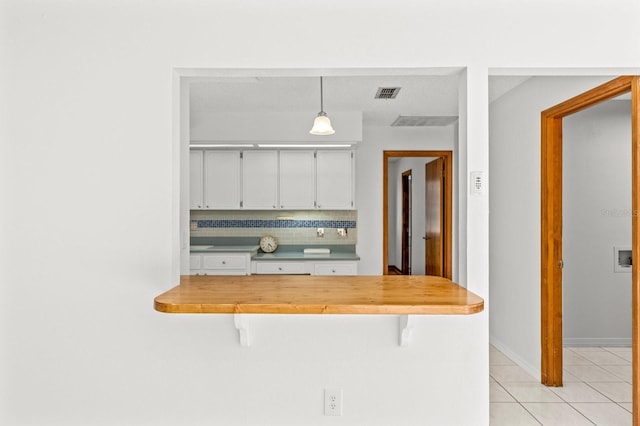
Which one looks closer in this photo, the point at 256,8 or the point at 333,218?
the point at 256,8

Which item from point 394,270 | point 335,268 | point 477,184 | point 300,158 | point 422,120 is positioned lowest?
point 394,270

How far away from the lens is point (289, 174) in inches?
185

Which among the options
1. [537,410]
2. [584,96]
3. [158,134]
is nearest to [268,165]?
[158,134]

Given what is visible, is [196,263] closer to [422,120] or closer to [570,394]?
[422,120]

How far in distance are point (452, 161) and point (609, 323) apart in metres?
2.33

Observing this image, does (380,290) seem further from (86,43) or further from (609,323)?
(609,323)

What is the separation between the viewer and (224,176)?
470cm

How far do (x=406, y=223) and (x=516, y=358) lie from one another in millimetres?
4387

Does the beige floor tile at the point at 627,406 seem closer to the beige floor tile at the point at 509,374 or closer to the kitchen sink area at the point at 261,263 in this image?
the beige floor tile at the point at 509,374

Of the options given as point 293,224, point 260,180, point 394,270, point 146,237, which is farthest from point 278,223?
point 394,270

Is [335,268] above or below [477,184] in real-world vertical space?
below

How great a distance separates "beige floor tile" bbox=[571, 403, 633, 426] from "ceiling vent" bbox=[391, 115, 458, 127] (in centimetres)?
291

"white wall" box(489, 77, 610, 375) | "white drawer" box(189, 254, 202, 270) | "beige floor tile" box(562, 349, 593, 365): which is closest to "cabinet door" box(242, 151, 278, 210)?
"white drawer" box(189, 254, 202, 270)

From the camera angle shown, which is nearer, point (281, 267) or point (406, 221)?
point (281, 267)
